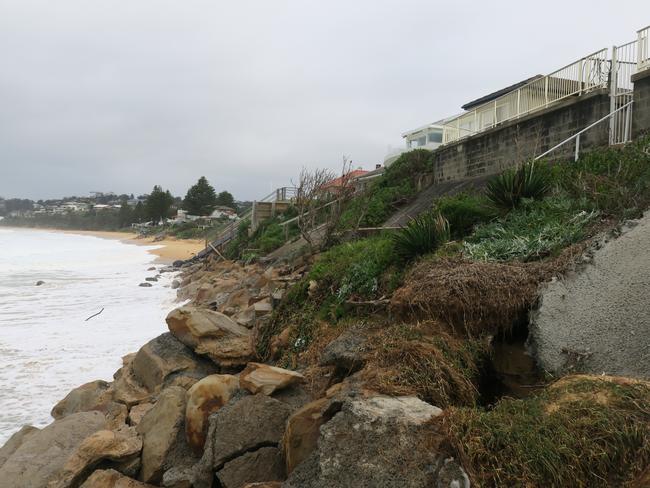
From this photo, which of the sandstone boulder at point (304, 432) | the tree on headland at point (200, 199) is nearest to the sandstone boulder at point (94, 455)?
the sandstone boulder at point (304, 432)

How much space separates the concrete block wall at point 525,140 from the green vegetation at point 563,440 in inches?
269

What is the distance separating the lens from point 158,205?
8000cm

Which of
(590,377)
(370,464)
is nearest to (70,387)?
(370,464)

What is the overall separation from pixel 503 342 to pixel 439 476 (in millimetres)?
2157

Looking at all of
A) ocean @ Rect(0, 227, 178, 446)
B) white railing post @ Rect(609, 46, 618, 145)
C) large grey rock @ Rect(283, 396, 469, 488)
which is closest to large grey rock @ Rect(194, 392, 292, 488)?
large grey rock @ Rect(283, 396, 469, 488)

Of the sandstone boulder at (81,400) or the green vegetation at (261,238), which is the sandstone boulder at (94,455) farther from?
the green vegetation at (261,238)

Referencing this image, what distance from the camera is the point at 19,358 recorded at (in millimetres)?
9359

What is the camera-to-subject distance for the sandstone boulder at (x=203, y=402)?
414cm

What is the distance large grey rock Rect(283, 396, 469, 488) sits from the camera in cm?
236

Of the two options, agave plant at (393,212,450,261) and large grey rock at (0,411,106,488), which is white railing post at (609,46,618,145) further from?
large grey rock at (0,411,106,488)

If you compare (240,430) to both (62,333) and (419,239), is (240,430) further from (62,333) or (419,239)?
(62,333)

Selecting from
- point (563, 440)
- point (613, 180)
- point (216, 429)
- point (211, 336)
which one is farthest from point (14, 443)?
point (613, 180)

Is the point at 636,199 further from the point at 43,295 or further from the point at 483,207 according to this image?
the point at 43,295

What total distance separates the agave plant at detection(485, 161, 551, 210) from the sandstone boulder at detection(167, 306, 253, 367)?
14.6 feet
